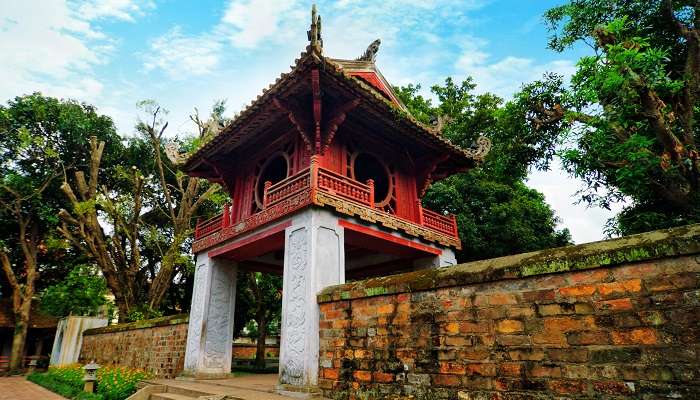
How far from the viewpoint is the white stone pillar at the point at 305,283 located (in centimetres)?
600

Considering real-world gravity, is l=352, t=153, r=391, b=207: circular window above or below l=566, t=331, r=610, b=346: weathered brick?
→ above

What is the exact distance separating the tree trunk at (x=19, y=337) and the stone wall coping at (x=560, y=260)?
2105cm

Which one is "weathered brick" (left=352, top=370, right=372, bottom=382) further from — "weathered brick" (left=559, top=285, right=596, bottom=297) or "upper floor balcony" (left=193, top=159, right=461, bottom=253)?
"upper floor balcony" (left=193, top=159, right=461, bottom=253)

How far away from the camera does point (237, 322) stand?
20219mm

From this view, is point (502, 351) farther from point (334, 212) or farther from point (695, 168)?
point (695, 168)

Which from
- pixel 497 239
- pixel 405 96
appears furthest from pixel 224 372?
pixel 405 96

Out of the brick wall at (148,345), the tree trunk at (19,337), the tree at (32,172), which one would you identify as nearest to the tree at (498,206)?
the brick wall at (148,345)

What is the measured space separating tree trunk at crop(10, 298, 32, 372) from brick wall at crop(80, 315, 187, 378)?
630cm

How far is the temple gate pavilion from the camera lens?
6.93m

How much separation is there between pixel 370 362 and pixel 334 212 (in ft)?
10.7

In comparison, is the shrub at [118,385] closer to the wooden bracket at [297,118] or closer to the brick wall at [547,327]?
the brick wall at [547,327]

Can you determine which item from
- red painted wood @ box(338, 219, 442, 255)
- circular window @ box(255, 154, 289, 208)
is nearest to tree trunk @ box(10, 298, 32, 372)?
circular window @ box(255, 154, 289, 208)

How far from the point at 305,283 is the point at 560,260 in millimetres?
4288

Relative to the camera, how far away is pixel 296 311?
21.6ft
